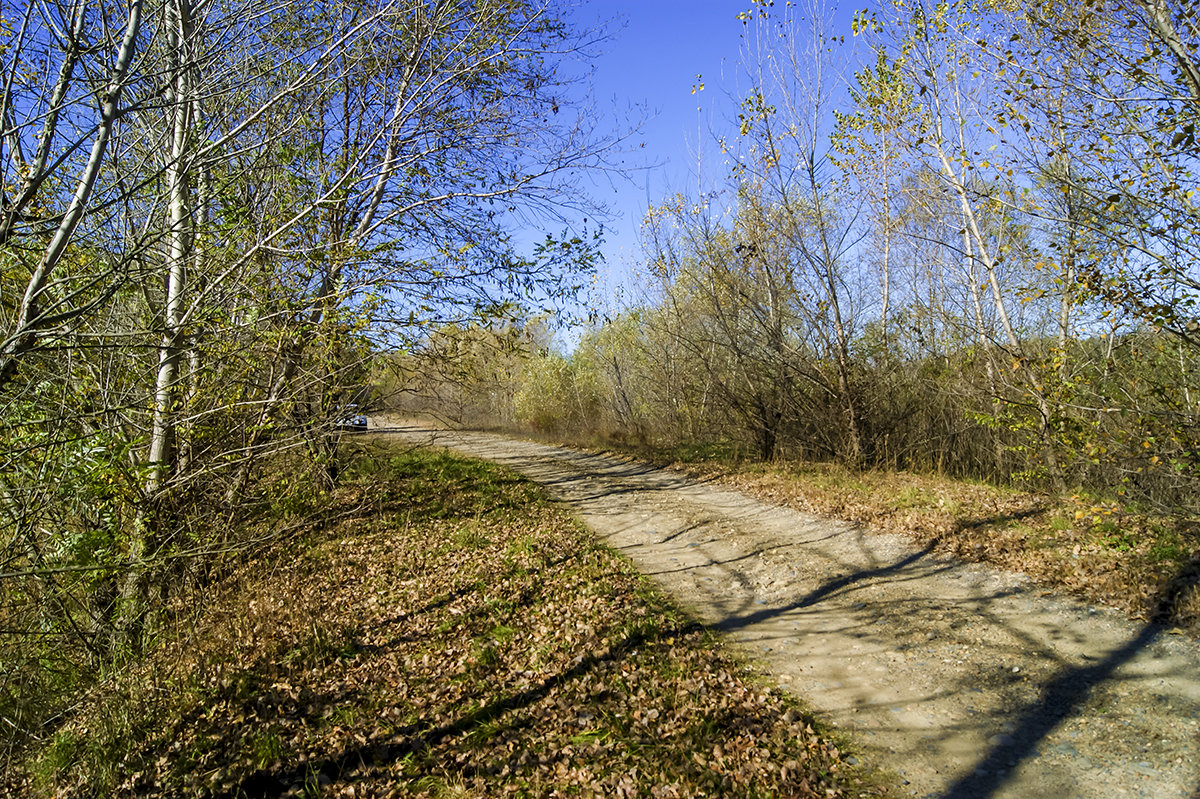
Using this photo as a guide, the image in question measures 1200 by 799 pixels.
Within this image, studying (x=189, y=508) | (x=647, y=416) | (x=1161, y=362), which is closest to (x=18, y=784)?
(x=189, y=508)

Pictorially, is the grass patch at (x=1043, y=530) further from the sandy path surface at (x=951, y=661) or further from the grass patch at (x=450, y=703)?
the grass patch at (x=450, y=703)

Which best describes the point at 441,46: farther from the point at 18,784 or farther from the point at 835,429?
the point at 835,429

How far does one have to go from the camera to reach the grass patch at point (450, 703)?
4223 millimetres

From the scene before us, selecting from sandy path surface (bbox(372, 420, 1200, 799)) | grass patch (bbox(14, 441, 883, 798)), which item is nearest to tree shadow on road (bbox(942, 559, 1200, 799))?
sandy path surface (bbox(372, 420, 1200, 799))

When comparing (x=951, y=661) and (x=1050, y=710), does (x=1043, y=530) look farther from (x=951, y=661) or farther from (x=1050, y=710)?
(x=1050, y=710)

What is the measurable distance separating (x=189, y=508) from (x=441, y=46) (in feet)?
22.1

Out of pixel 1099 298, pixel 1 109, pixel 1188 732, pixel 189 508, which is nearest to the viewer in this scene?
pixel 1 109

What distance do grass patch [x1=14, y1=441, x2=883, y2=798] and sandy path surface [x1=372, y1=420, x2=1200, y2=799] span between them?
18.7 inches

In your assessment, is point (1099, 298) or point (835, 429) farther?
point (835, 429)

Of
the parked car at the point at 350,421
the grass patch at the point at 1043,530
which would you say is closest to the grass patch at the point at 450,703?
the parked car at the point at 350,421

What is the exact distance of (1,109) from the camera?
3332 mm

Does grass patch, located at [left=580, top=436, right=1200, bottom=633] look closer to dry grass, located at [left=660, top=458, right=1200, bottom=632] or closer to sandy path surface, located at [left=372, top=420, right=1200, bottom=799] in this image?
dry grass, located at [left=660, top=458, right=1200, bottom=632]

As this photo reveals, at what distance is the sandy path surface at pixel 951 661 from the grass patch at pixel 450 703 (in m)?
0.48

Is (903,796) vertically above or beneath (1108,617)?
beneath
